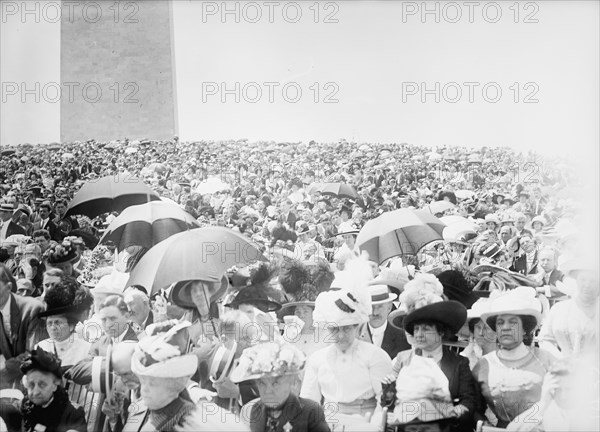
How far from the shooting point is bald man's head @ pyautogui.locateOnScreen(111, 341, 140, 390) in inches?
192

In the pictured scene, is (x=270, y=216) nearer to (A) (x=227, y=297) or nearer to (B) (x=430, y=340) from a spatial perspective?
(A) (x=227, y=297)

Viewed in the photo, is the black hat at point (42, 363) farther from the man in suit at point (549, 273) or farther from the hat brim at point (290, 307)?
the man in suit at point (549, 273)

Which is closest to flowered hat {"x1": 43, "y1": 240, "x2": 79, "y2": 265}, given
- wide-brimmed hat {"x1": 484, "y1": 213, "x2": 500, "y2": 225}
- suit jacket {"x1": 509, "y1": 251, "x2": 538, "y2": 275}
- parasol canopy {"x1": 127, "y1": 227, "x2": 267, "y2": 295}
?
parasol canopy {"x1": 127, "y1": 227, "x2": 267, "y2": 295}

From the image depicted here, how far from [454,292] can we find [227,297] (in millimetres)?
1246

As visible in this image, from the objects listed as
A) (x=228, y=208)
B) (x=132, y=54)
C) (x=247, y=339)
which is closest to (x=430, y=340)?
(x=247, y=339)

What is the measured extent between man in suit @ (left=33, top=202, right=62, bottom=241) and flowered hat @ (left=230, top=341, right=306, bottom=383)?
4.35ft

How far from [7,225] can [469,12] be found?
2.95 metres

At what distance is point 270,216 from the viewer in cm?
516

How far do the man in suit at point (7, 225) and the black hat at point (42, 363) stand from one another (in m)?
0.70

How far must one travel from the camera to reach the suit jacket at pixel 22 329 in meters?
5.04

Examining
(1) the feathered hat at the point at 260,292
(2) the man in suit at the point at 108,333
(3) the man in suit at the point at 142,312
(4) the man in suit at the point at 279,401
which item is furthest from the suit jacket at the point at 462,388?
(2) the man in suit at the point at 108,333

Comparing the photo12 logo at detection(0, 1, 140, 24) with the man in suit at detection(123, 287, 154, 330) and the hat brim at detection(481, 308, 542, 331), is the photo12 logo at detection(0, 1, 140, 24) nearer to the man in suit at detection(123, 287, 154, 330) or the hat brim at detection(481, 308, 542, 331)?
the man in suit at detection(123, 287, 154, 330)

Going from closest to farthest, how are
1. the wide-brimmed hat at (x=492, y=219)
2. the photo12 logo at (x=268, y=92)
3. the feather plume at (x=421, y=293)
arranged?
the feather plume at (x=421, y=293), the wide-brimmed hat at (x=492, y=219), the photo12 logo at (x=268, y=92)

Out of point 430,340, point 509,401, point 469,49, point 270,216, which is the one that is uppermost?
point 469,49
